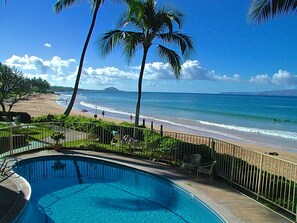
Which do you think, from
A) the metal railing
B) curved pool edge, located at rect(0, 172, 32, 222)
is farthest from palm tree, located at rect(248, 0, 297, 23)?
curved pool edge, located at rect(0, 172, 32, 222)

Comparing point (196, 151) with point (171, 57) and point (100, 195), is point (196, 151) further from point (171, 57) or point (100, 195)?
point (171, 57)

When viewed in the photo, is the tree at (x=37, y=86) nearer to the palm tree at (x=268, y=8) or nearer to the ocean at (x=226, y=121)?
the ocean at (x=226, y=121)

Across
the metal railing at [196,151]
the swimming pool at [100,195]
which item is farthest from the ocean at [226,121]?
the swimming pool at [100,195]

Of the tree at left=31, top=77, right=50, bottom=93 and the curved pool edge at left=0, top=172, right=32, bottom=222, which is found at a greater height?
the tree at left=31, top=77, right=50, bottom=93

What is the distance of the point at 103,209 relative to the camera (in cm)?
759

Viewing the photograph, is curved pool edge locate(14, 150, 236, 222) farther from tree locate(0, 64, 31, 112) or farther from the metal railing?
tree locate(0, 64, 31, 112)

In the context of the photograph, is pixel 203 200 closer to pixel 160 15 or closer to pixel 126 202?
pixel 126 202

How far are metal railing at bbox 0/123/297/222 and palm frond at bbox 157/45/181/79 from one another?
386cm

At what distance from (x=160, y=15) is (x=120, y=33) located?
2245 millimetres

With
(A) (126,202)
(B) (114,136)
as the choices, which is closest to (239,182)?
(A) (126,202)

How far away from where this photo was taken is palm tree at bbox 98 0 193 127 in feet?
46.6

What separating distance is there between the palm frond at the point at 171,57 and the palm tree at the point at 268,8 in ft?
18.1

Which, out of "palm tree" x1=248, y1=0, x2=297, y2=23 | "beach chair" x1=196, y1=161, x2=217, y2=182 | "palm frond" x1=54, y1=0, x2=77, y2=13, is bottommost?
"beach chair" x1=196, y1=161, x2=217, y2=182

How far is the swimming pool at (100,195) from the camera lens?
7.19 m
